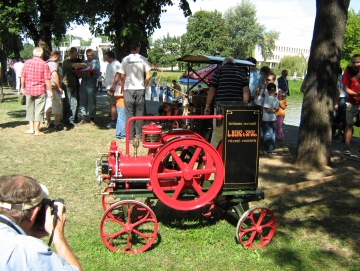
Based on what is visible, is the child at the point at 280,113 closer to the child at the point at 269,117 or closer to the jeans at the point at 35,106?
the child at the point at 269,117

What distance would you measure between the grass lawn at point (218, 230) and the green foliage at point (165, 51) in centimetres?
7550

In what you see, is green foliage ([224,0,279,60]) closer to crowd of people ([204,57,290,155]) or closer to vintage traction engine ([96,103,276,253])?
crowd of people ([204,57,290,155])

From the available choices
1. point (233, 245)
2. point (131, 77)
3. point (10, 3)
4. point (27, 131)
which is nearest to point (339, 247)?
point (233, 245)

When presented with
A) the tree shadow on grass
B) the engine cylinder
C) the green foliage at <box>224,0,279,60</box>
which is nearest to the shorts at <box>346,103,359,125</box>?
the tree shadow on grass

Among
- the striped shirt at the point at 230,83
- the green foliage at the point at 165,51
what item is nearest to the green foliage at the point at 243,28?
the green foliage at the point at 165,51

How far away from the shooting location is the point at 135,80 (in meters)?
8.15

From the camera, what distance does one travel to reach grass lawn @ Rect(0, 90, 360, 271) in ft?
12.9

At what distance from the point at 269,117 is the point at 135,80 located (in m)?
2.77

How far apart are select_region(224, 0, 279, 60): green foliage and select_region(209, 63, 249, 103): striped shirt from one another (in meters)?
88.3

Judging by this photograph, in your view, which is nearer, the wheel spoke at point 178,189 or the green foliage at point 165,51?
the wheel spoke at point 178,189

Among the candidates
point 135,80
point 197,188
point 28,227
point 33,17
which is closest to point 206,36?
point 33,17

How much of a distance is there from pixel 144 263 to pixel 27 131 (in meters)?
6.46

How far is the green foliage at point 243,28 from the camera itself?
306 ft

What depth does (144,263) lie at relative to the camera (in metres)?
3.86
